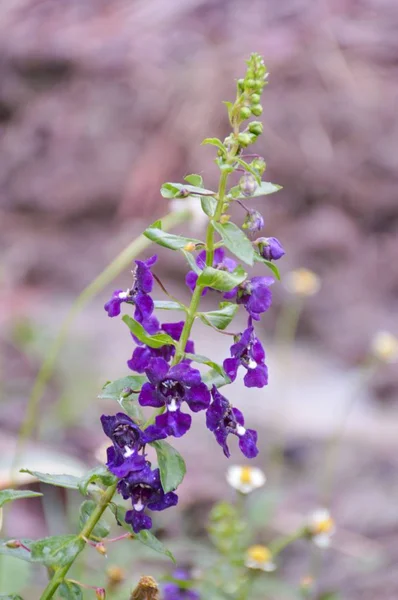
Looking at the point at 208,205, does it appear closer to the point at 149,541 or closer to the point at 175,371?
the point at 175,371

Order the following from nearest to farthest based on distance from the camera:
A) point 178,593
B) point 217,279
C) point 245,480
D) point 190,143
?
point 217,279
point 178,593
point 245,480
point 190,143

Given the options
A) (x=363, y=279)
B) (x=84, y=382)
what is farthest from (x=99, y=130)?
(x=84, y=382)

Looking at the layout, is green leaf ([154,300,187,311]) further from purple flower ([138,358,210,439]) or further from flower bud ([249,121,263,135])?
flower bud ([249,121,263,135])

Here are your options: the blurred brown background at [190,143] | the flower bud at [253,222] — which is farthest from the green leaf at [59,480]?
the blurred brown background at [190,143]

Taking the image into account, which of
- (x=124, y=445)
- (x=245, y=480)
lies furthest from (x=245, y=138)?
(x=245, y=480)

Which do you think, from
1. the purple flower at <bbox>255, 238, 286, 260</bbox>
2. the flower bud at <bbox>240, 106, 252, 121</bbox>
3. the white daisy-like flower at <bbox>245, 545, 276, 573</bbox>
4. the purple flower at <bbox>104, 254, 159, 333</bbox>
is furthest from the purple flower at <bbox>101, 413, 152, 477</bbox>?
the white daisy-like flower at <bbox>245, 545, 276, 573</bbox>

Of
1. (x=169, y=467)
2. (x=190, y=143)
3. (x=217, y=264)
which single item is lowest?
(x=169, y=467)
